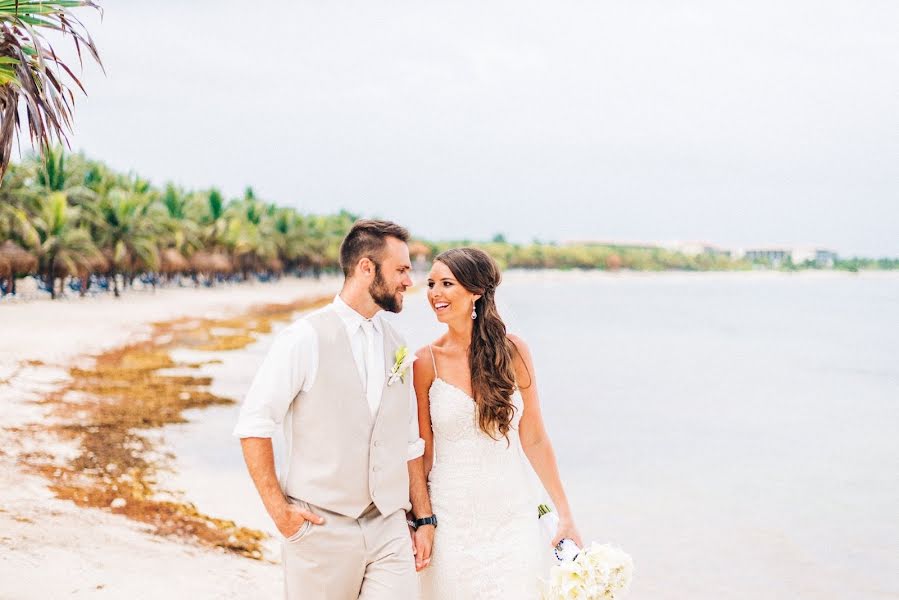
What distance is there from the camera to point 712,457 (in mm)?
17359

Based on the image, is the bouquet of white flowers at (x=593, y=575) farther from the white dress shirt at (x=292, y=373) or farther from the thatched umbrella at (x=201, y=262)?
the thatched umbrella at (x=201, y=262)

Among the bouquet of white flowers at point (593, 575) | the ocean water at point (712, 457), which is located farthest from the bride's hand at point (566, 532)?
the ocean water at point (712, 457)

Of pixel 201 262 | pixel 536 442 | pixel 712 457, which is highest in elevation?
pixel 536 442

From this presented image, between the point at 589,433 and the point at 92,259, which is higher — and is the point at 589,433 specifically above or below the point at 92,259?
below

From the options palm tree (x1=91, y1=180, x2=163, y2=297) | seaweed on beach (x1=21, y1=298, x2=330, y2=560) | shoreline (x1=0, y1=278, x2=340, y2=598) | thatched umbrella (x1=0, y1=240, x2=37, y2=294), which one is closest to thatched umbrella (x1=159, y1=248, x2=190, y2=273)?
palm tree (x1=91, y1=180, x2=163, y2=297)

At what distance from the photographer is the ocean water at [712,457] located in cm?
973

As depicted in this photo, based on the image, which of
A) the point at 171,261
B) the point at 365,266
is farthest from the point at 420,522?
the point at 171,261

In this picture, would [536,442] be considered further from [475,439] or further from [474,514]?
[474,514]

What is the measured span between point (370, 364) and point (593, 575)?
3.52 ft

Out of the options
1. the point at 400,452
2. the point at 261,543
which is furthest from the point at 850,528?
the point at 400,452

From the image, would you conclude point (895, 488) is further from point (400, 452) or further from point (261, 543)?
point (400, 452)

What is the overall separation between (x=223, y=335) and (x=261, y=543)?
21110 millimetres

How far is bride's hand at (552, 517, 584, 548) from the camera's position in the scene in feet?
11.6

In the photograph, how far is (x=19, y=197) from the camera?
32.9 m
